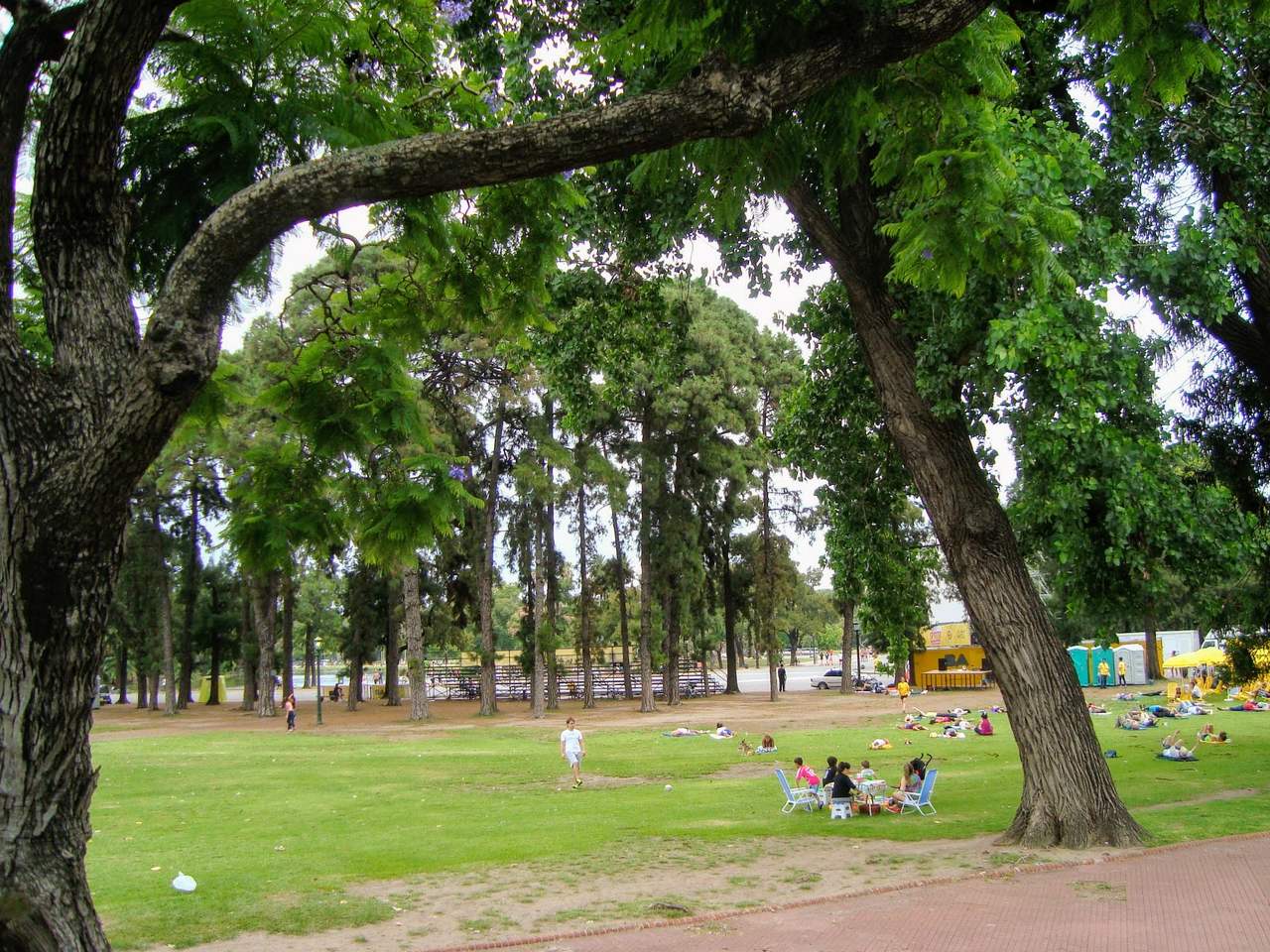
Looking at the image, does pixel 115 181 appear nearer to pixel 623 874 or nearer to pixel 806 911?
pixel 806 911

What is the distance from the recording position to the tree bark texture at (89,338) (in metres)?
4.07

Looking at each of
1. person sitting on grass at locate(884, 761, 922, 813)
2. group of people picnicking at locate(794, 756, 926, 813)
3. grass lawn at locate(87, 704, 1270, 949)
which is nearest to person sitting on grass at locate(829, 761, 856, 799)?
group of people picnicking at locate(794, 756, 926, 813)

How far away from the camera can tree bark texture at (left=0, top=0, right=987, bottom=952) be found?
4.07 m

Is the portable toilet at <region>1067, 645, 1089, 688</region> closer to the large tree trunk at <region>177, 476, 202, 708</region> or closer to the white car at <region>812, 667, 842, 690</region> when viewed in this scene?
the white car at <region>812, 667, 842, 690</region>

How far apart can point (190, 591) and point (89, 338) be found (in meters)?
55.2

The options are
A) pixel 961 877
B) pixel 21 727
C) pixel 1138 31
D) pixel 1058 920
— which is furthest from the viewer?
pixel 961 877

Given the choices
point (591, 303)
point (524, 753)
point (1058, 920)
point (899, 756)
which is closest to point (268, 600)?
point (524, 753)

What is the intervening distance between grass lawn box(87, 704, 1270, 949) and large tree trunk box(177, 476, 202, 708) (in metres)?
24.3

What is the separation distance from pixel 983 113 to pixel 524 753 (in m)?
23.9

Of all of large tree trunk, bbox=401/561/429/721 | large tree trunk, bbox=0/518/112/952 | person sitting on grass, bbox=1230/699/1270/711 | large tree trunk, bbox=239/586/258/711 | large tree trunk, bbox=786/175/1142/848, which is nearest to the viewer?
large tree trunk, bbox=0/518/112/952

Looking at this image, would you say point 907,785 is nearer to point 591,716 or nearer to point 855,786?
point 855,786

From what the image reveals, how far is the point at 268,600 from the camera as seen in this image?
43.5m

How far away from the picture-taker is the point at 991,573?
12773mm

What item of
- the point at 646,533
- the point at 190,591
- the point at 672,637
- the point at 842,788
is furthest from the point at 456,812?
the point at 190,591
